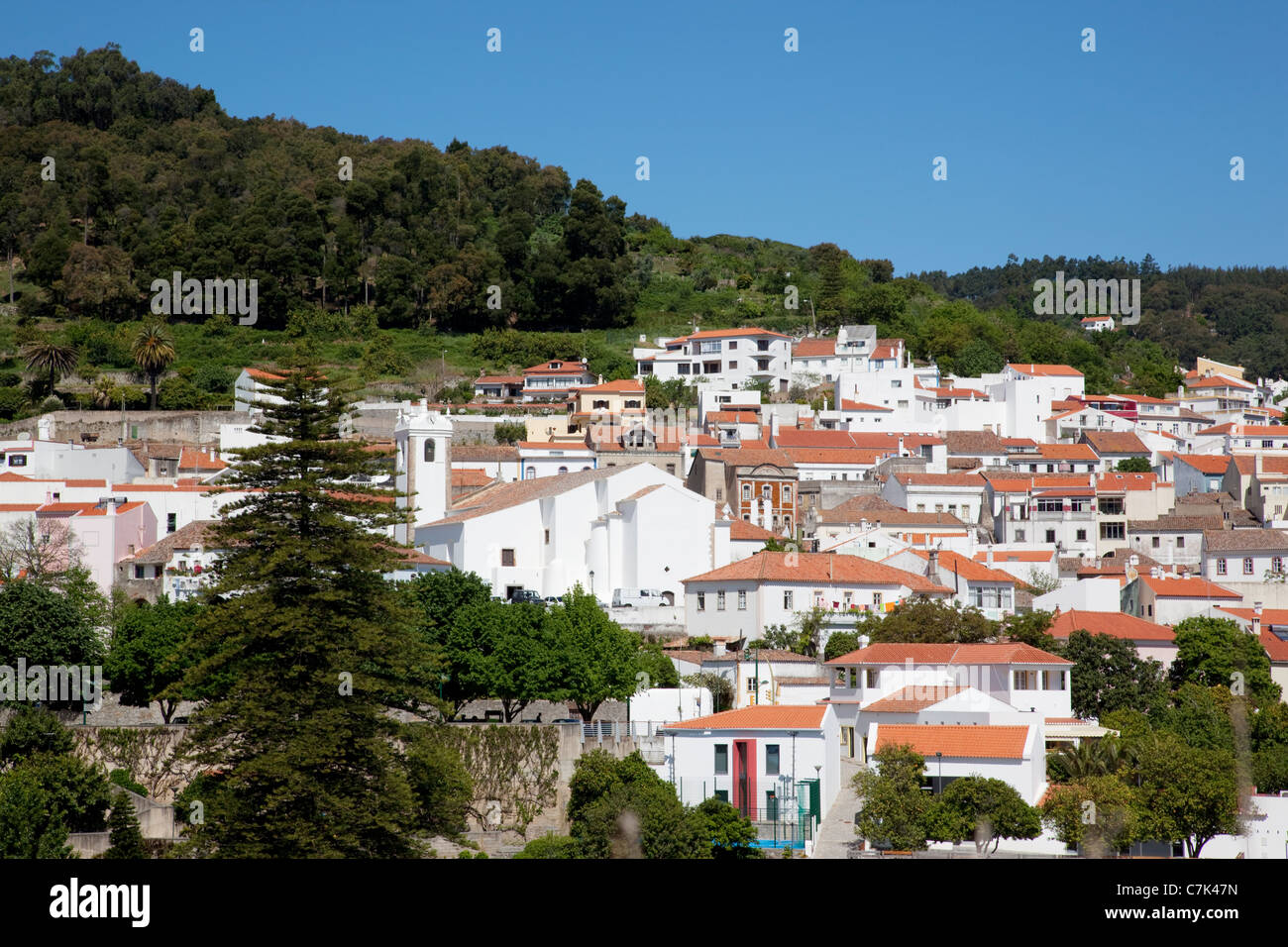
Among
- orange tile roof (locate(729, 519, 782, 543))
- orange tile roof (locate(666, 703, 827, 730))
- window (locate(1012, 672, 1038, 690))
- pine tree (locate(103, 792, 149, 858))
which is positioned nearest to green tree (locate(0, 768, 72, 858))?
pine tree (locate(103, 792, 149, 858))

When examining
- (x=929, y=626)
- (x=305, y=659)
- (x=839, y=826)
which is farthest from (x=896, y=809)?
(x=929, y=626)

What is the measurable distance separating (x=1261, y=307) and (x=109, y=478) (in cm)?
12772

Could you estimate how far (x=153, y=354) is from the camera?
67.9 meters

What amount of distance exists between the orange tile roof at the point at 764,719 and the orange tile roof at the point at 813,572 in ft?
34.8

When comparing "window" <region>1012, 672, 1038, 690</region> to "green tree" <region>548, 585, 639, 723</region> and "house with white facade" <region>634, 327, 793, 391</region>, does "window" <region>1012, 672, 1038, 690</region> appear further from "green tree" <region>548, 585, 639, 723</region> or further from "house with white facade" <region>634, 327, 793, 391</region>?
"house with white facade" <region>634, 327, 793, 391</region>

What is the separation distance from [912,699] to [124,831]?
1794cm

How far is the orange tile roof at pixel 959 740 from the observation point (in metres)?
30.4

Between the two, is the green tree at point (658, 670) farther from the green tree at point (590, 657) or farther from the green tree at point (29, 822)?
the green tree at point (29, 822)

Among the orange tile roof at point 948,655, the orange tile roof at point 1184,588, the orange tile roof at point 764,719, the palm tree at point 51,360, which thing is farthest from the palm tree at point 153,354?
the orange tile roof at point 1184,588

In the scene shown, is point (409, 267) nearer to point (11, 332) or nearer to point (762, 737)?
point (11, 332)

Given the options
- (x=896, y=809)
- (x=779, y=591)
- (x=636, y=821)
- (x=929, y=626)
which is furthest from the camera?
(x=779, y=591)

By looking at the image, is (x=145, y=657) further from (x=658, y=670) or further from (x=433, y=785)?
(x=433, y=785)
